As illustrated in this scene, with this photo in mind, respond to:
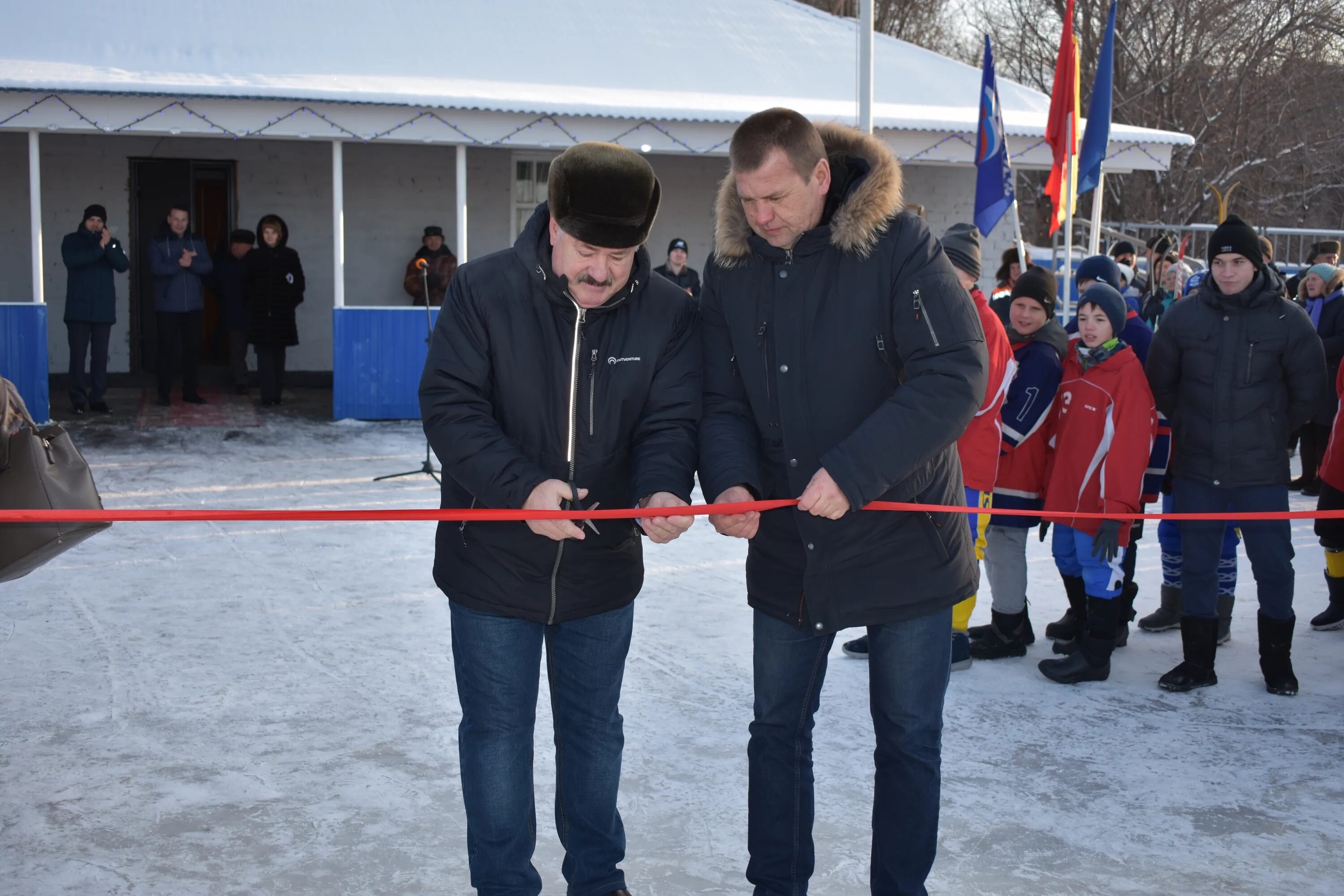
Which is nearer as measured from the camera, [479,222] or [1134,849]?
[1134,849]

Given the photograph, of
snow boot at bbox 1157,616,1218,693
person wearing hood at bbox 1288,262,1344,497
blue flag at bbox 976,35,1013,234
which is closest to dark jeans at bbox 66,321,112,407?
blue flag at bbox 976,35,1013,234

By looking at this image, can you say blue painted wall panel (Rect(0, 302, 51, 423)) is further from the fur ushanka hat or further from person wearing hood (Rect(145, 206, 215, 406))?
the fur ushanka hat

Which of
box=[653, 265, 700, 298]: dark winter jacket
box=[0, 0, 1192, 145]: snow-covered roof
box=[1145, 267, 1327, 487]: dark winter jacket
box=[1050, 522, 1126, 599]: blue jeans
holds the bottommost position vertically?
box=[1050, 522, 1126, 599]: blue jeans

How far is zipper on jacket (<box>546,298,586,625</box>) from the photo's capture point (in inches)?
112

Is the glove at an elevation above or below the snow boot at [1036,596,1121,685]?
above

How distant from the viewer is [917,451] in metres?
2.76

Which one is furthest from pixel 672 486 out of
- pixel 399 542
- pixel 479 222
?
pixel 479 222

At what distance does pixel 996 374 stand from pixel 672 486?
2.26m

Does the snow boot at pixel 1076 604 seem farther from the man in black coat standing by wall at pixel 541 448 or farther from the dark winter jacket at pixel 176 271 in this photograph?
the dark winter jacket at pixel 176 271

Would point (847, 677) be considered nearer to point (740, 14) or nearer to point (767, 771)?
point (767, 771)

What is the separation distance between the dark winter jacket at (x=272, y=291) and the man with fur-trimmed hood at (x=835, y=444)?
1002 centimetres

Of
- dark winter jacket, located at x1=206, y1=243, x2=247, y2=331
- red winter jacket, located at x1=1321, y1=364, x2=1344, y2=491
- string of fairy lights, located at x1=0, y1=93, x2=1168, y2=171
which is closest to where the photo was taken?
red winter jacket, located at x1=1321, y1=364, x2=1344, y2=491

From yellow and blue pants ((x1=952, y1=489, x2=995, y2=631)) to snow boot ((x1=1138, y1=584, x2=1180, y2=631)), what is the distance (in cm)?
101

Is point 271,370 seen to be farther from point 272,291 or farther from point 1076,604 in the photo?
point 1076,604
